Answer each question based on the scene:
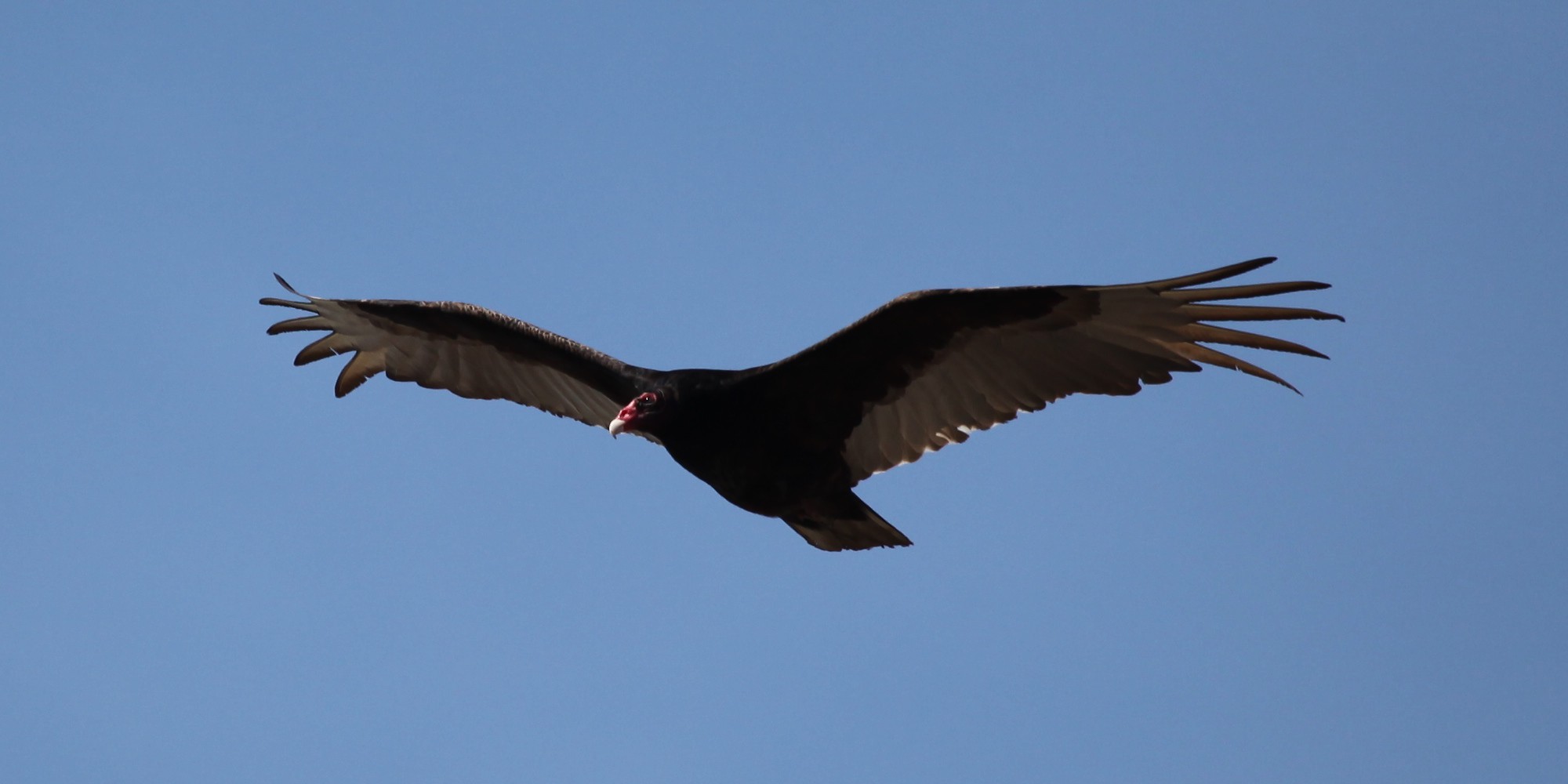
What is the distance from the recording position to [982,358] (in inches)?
299

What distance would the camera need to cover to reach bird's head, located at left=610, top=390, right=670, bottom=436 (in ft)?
25.4

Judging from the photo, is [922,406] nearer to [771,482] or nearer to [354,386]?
[771,482]

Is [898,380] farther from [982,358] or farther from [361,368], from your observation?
[361,368]

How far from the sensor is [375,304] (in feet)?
29.5

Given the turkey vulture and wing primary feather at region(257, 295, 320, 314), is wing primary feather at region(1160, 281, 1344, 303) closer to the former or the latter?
the turkey vulture

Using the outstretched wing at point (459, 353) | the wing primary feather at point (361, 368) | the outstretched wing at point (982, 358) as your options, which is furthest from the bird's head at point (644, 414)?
the wing primary feather at point (361, 368)

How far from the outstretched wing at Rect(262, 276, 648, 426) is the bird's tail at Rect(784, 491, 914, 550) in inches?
53.4

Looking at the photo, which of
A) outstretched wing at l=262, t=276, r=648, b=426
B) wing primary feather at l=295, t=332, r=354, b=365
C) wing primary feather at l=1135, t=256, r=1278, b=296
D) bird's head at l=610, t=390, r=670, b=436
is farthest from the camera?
wing primary feather at l=295, t=332, r=354, b=365

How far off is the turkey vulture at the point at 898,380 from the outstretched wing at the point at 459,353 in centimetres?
23

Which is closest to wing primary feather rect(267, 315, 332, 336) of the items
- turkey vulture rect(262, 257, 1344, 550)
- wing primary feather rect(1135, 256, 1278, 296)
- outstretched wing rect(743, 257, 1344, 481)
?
turkey vulture rect(262, 257, 1344, 550)

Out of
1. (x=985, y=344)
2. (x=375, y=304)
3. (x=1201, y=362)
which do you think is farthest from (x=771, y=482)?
(x=375, y=304)

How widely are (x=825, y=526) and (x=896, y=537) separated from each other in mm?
390

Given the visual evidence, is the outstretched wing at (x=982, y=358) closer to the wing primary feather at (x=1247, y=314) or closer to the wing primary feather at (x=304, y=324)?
the wing primary feather at (x=1247, y=314)

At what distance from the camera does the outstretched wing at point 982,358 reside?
700 centimetres
